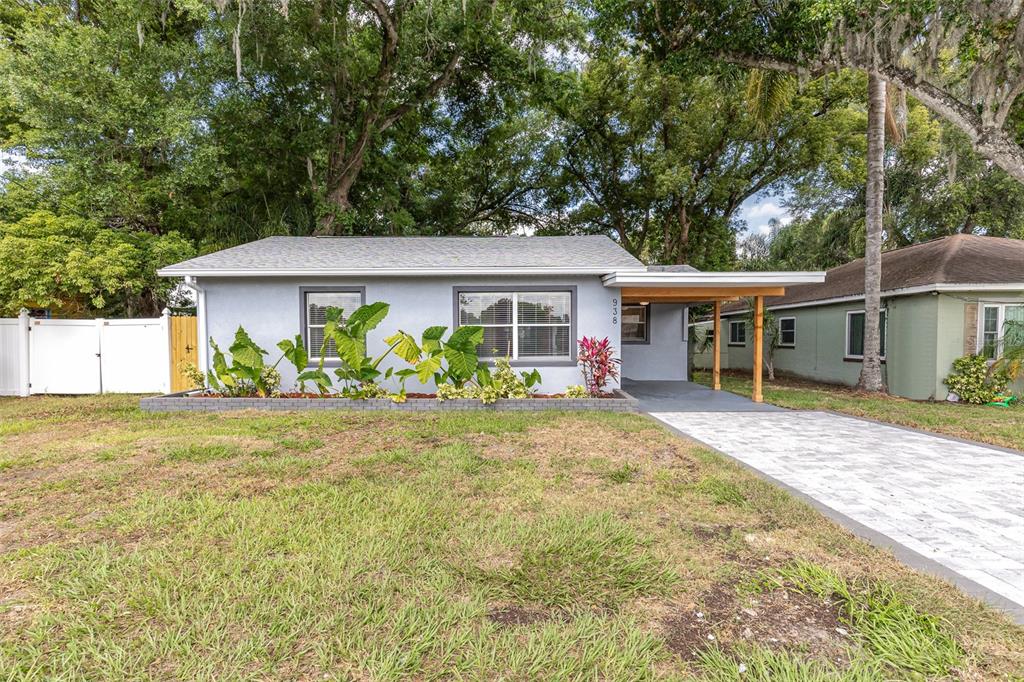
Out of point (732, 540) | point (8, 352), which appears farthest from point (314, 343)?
point (732, 540)

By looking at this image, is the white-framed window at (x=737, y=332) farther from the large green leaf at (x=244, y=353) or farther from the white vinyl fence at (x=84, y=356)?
the white vinyl fence at (x=84, y=356)

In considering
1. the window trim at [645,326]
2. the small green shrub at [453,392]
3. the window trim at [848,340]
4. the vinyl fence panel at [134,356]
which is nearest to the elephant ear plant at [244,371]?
the vinyl fence panel at [134,356]

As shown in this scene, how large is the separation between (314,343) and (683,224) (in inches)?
505

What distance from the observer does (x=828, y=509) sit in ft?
11.8

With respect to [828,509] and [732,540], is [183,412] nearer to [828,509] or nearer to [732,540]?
[732,540]

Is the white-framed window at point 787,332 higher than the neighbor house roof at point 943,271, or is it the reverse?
the neighbor house roof at point 943,271

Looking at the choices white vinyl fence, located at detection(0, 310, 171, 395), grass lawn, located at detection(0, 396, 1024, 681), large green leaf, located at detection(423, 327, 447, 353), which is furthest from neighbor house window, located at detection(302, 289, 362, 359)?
grass lawn, located at detection(0, 396, 1024, 681)

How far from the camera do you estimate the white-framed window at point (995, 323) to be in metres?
9.02

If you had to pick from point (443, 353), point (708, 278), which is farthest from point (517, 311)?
point (708, 278)

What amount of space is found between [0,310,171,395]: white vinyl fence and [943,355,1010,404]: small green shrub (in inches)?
649

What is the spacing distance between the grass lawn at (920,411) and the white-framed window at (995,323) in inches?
45.6

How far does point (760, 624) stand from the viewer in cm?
220

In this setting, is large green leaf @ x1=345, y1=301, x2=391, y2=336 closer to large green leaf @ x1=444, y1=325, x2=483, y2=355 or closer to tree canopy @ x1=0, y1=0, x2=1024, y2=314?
large green leaf @ x1=444, y1=325, x2=483, y2=355

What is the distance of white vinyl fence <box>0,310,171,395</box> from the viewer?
30.1 ft
